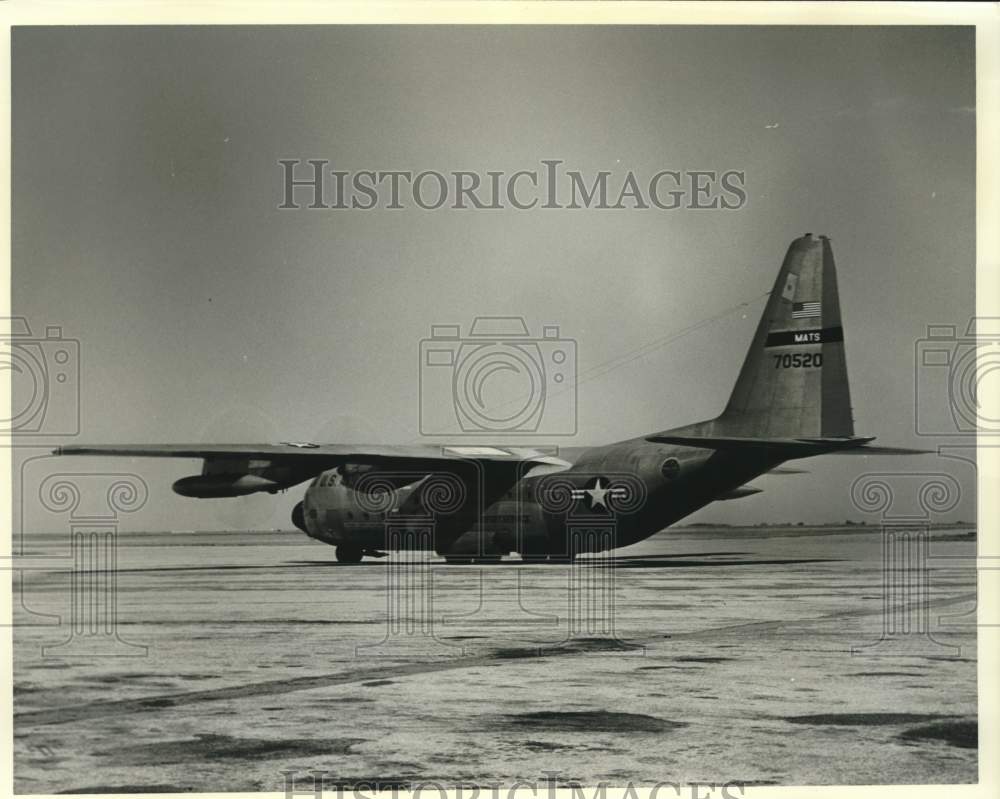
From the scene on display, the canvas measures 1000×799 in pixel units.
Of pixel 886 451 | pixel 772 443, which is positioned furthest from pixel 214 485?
pixel 886 451

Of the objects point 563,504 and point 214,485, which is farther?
point 563,504

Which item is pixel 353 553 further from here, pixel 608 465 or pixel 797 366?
pixel 797 366

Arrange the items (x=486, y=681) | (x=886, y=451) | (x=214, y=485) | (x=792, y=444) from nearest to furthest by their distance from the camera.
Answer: (x=486, y=681), (x=886, y=451), (x=214, y=485), (x=792, y=444)

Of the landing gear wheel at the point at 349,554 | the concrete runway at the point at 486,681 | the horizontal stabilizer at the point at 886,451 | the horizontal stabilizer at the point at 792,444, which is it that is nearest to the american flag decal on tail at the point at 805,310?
the horizontal stabilizer at the point at 792,444

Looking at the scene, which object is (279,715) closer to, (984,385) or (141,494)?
(141,494)

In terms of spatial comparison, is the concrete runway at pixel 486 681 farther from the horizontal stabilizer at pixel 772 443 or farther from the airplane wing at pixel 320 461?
the horizontal stabilizer at pixel 772 443
